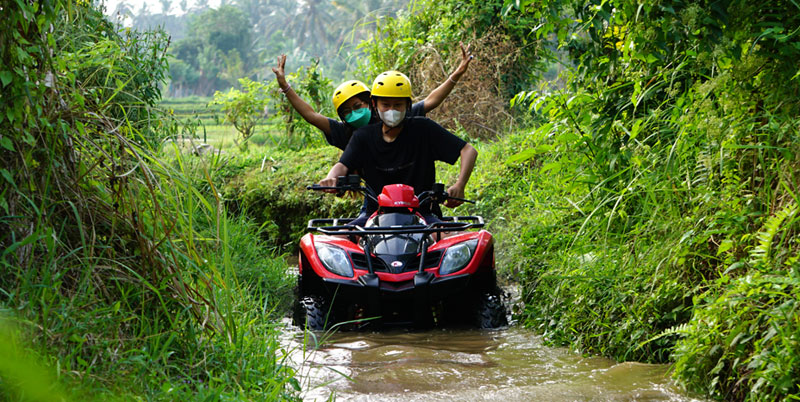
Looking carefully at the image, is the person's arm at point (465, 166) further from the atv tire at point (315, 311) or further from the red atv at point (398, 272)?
the atv tire at point (315, 311)

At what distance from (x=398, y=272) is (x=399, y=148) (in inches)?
49.2

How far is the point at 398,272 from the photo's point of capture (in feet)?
18.7

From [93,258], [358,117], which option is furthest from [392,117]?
[93,258]

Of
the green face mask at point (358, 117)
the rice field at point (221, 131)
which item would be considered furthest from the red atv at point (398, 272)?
the green face mask at point (358, 117)

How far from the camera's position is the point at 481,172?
34.6 ft

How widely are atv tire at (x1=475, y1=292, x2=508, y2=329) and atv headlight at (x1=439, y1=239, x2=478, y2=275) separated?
1.33ft

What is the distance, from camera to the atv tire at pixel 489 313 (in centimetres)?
597

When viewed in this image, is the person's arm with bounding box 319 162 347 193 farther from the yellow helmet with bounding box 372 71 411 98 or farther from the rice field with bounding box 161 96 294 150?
the rice field with bounding box 161 96 294 150

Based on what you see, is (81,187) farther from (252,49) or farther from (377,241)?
(252,49)

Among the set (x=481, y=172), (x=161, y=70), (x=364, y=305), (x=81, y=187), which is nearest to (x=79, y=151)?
(x=81, y=187)

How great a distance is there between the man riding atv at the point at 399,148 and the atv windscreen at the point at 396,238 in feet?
1.36

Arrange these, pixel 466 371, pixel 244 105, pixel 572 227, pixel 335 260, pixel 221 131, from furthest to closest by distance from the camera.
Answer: pixel 221 131, pixel 244 105, pixel 572 227, pixel 335 260, pixel 466 371

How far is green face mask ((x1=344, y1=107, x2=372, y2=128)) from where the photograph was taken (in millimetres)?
7285

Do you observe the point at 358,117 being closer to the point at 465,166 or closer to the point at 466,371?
the point at 465,166
